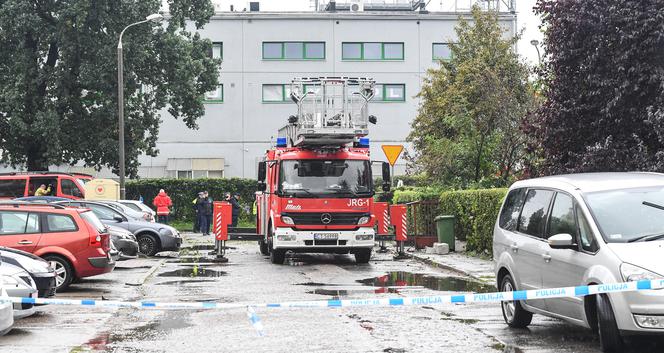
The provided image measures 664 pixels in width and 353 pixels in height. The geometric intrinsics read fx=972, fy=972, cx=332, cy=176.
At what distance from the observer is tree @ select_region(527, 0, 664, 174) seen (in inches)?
600

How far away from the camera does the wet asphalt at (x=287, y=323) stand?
32.8 ft

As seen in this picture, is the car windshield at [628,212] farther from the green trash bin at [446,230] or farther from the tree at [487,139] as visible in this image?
the green trash bin at [446,230]

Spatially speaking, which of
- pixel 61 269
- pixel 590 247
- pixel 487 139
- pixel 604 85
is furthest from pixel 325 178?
pixel 590 247

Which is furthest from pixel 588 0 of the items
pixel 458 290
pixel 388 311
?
pixel 388 311

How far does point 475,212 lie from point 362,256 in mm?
2989

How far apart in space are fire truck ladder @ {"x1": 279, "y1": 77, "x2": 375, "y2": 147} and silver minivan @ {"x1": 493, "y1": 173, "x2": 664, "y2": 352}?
9771 millimetres

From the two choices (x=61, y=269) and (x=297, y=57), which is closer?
(x=61, y=269)

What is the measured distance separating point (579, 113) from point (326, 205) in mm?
6674

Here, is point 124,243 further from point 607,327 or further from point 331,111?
point 607,327

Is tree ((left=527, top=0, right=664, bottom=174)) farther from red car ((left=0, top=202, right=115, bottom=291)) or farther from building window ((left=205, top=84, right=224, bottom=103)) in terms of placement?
Answer: building window ((left=205, top=84, right=224, bottom=103))

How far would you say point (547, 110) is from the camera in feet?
55.7

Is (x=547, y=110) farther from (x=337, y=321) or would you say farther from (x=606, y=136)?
(x=337, y=321)

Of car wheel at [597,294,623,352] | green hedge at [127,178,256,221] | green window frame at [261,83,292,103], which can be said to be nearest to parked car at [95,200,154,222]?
green hedge at [127,178,256,221]

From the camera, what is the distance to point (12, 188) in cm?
3488
